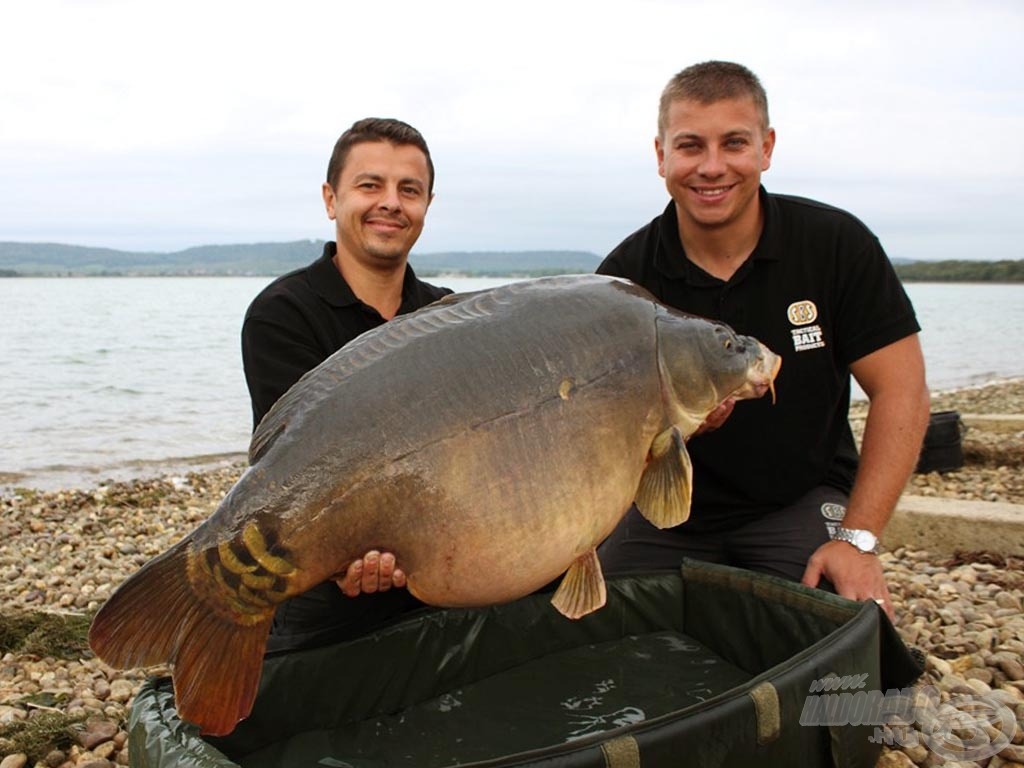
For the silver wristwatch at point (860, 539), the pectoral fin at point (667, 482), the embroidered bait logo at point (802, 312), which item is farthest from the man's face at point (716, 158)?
the pectoral fin at point (667, 482)

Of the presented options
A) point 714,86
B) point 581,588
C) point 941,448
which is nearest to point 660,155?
point 714,86

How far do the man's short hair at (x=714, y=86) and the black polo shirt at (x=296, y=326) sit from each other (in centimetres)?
161

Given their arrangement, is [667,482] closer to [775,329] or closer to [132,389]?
[775,329]

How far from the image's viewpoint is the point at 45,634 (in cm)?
454

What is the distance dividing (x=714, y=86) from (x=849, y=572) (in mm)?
2064

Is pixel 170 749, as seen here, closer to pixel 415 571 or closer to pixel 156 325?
pixel 415 571

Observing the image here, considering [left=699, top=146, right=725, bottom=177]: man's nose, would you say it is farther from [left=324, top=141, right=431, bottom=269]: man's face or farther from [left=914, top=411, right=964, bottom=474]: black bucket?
[left=914, top=411, right=964, bottom=474]: black bucket

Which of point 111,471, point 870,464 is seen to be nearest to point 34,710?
point 870,464

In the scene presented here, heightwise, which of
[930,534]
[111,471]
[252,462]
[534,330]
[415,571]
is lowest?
[111,471]

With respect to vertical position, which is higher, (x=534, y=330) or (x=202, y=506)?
(x=534, y=330)

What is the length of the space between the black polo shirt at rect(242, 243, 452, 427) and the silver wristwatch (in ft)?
6.85

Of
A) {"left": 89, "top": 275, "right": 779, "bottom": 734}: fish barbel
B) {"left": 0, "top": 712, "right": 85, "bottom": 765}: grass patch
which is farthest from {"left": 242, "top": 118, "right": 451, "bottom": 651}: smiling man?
{"left": 89, "top": 275, "right": 779, "bottom": 734}: fish barbel

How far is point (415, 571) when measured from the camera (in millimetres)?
2613

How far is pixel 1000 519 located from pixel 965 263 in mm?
102051
